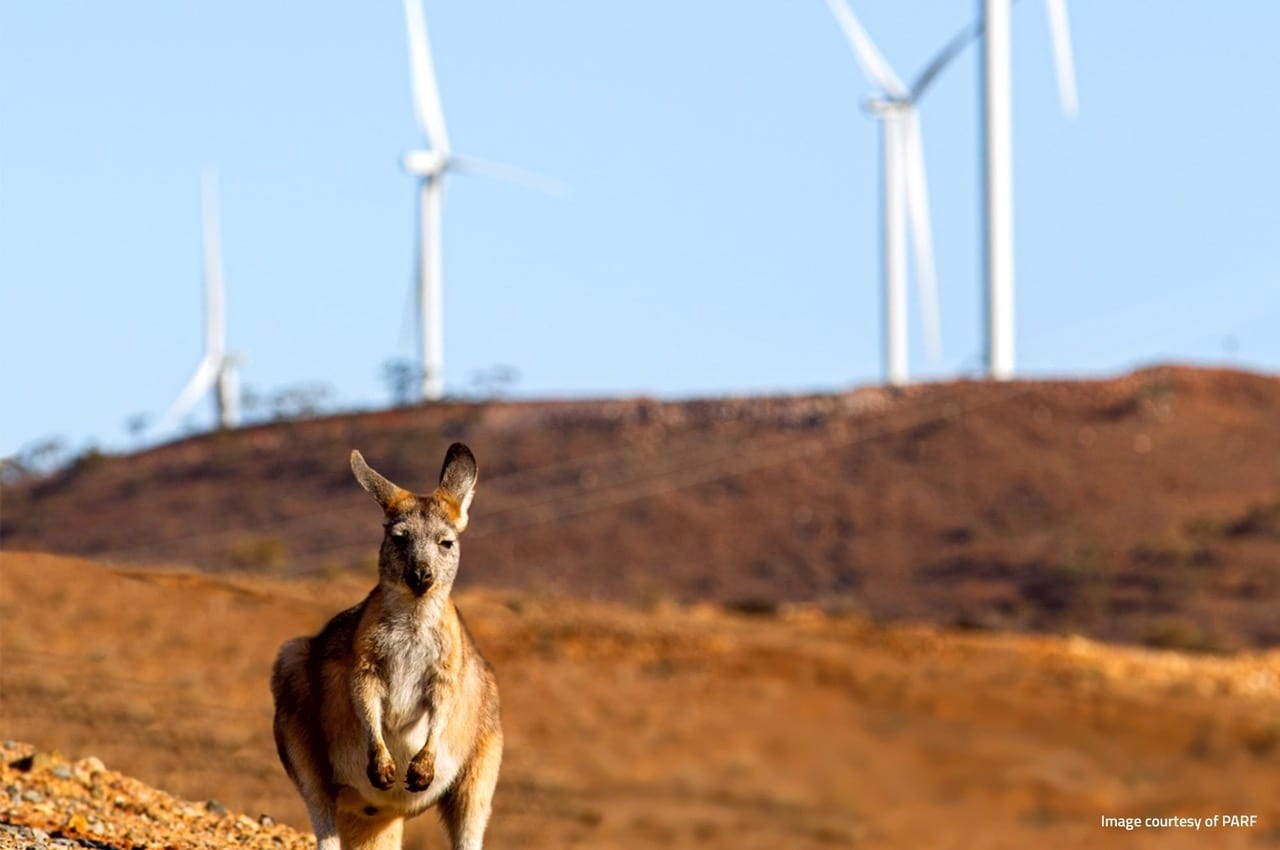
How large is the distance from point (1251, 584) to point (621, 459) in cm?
1983

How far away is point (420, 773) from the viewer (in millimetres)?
10211

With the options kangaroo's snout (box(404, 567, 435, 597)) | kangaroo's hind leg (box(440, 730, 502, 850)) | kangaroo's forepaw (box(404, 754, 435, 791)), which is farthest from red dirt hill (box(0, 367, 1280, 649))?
kangaroo's snout (box(404, 567, 435, 597))

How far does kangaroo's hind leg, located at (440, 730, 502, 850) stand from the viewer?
34.7 ft

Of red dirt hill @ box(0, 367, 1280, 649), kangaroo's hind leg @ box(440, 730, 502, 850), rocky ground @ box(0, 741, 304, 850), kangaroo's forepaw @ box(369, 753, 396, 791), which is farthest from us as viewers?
red dirt hill @ box(0, 367, 1280, 649)

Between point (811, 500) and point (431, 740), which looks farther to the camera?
point (811, 500)

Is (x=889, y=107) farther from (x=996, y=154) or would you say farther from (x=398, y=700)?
(x=398, y=700)

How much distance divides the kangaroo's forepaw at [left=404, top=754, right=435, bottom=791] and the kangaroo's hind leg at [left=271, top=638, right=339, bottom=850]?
492 millimetres

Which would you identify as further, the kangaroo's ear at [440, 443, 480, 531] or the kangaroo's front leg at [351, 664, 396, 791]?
the kangaroo's ear at [440, 443, 480, 531]

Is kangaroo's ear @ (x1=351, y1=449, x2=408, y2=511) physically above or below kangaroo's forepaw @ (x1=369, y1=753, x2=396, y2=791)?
above

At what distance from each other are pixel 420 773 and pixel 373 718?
34 centimetres

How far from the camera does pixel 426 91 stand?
212ft

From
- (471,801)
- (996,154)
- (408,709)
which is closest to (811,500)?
(996,154)

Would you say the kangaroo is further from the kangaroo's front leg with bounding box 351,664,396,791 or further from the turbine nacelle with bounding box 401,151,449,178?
the turbine nacelle with bounding box 401,151,449,178

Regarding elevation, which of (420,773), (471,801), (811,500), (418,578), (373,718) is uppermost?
(418,578)
